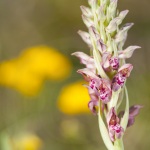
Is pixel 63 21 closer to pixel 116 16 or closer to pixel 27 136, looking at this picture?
pixel 27 136

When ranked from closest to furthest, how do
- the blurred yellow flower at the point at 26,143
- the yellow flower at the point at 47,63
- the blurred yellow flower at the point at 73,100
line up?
1. the blurred yellow flower at the point at 26,143
2. the blurred yellow flower at the point at 73,100
3. the yellow flower at the point at 47,63

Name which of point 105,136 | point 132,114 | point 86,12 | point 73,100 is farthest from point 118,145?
point 73,100

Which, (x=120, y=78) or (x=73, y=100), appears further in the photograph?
(x=73, y=100)

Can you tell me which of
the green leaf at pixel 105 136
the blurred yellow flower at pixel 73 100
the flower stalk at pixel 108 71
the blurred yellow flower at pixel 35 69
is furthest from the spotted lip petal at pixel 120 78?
the blurred yellow flower at pixel 35 69

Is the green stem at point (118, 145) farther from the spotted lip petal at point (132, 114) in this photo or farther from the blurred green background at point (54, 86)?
the blurred green background at point (54, 86)

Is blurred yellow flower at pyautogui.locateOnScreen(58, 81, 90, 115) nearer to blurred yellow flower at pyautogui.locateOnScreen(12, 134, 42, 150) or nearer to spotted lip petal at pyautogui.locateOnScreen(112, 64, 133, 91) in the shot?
blurred yellow flower at pyautogui.locateOnScreen(12, 134, 42, 150)

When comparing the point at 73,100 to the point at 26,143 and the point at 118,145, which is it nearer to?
the point at 26,143

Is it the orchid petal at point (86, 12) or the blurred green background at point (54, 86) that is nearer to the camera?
the orchid petal at point (86, 12)

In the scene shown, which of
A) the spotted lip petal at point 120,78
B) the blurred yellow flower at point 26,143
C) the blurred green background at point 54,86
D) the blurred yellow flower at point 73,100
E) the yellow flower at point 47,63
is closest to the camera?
the spotted lip petal at point 120,78

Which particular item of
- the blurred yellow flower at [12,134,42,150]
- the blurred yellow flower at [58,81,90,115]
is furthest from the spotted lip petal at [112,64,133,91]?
the blurred yellow flower at [58,81,90,115]
